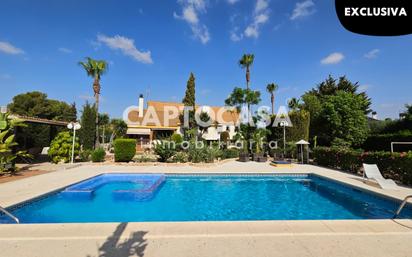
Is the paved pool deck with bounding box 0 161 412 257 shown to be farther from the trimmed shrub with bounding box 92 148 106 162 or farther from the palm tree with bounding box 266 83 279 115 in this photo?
the palm tree with bounding box 266 83 279 115

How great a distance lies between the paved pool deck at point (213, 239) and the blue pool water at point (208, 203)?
2.68m

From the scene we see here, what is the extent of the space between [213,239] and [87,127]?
2629cm

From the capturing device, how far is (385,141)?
2662 centimetres

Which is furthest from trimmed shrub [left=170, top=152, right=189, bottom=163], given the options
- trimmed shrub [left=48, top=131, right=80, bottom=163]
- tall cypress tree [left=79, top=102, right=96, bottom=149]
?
tall cypress tree [left=79, top=102, right=96, bottom=149]

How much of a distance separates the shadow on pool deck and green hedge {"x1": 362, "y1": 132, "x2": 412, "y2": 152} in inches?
1142

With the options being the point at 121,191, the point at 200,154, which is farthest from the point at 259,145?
the point at 121,191

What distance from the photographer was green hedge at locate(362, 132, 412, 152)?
78.2ft

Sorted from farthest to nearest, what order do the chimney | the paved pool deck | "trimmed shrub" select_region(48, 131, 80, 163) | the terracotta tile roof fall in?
the chimney
the terracotta tile roof
"trimmed shrub" select_region(48, 131, 80, 163)
the paved pool deck

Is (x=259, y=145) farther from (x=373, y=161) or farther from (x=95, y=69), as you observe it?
(x=95, y=69)

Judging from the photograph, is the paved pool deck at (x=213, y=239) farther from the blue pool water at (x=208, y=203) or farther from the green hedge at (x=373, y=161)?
the green hedge at (x=373, y=161)

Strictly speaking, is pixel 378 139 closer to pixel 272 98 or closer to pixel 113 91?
pixel 272 98

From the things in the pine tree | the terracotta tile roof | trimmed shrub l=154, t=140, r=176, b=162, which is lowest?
trimmed shrub l=154, t=140, r=176, b=162

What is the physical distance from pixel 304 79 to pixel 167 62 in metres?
19.2

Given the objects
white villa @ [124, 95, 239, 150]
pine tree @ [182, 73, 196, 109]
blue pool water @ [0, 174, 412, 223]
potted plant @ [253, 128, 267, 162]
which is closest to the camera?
blue pool water @ [0, 174, 412, 223]
